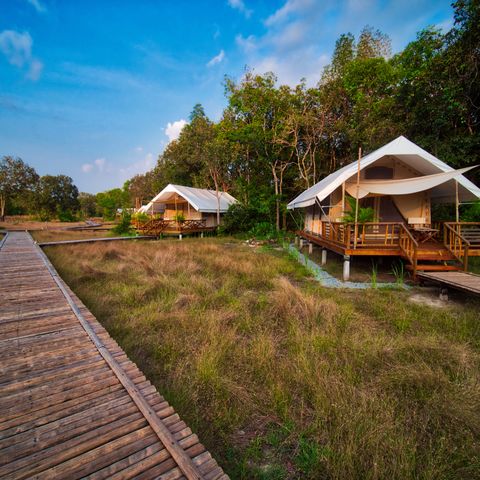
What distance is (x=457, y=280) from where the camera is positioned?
580cm

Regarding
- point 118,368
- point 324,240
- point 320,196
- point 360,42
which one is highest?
point 360,42

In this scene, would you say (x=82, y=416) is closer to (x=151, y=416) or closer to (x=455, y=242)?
(x=151, y=416)

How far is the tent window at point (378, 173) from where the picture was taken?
34.1 feet

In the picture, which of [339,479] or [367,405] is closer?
[339,479]

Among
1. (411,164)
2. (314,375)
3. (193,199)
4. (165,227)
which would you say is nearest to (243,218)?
(193,199)

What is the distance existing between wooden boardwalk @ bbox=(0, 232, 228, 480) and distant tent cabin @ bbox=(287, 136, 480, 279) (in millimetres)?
6833

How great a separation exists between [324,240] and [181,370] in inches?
330

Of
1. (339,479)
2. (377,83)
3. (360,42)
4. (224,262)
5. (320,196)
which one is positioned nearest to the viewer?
(339,479)

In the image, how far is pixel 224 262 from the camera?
30.9 feet

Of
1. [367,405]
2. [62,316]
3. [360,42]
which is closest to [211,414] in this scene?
[367,405]

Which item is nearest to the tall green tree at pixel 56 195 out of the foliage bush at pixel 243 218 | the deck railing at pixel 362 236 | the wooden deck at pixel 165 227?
the wooden deck at pixel 165 227

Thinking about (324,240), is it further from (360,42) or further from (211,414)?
(360,42)

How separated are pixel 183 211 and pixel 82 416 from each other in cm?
2211

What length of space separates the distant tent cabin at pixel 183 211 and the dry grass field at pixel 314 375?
14216mm
